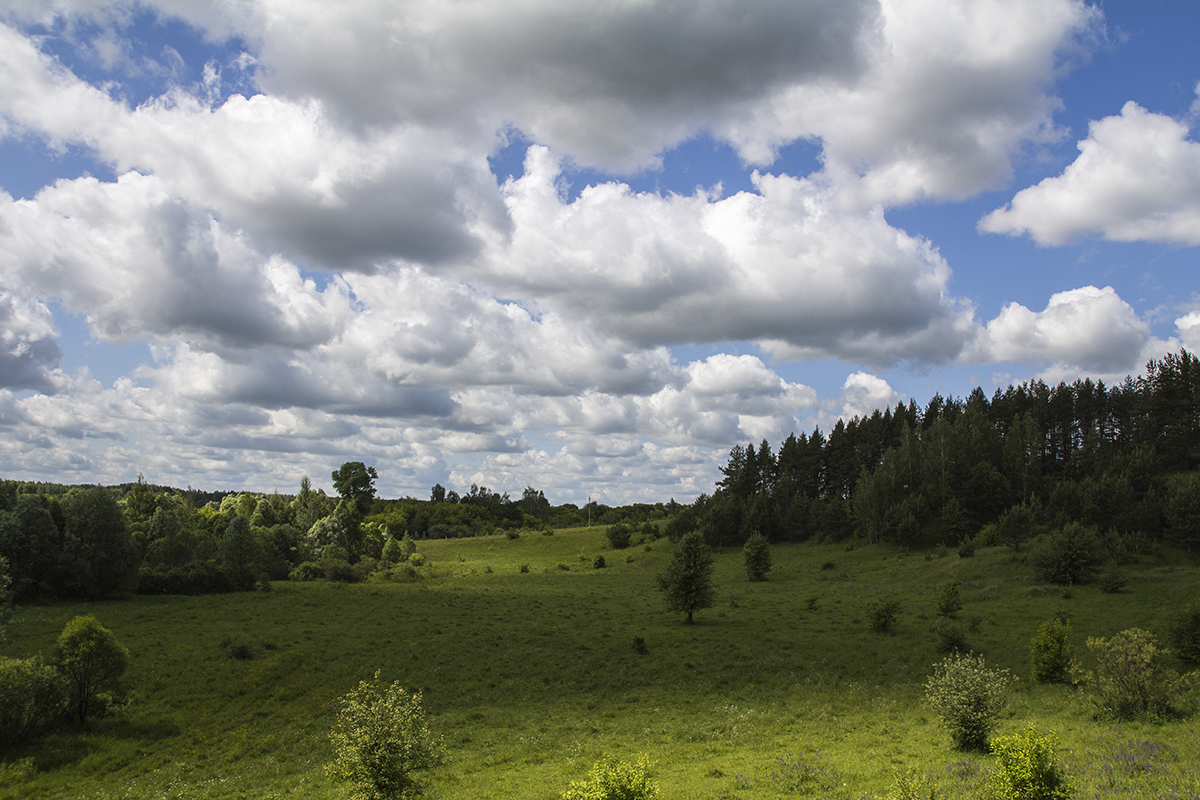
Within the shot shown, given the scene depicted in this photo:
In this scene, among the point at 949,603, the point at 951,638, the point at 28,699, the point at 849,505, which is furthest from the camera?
the point at 849,505

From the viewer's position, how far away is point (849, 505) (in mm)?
104875

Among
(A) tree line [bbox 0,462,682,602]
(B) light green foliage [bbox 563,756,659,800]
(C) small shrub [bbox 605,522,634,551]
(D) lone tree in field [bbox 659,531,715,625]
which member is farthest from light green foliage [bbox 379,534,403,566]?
(B) light green foliage [bbox 563,756,659,800]

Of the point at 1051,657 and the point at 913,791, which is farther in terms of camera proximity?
the point at 1051,657

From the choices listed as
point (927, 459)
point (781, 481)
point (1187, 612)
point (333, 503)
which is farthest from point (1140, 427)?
point (333, 503)

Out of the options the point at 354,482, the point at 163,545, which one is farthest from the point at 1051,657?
the point at 354,482

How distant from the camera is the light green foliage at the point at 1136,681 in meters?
24.5

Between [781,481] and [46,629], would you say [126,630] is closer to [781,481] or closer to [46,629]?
[46,629]

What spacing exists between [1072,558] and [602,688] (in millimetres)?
50512

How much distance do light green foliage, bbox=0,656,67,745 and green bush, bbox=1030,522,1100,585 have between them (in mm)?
→ 78274

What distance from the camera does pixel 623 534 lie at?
414 feet

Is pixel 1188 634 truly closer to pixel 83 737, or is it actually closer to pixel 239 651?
pixel 83 737

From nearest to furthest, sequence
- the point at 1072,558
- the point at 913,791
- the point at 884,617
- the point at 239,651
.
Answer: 1. the point at 913,791
2. the point at 239,651
3. the point at 884,617
4. the point at 1072,558

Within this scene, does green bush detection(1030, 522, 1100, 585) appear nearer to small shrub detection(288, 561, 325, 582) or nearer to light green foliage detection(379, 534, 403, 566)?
light green foliage detection(379, 534, 403, 566)

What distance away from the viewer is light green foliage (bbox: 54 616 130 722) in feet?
99.3
